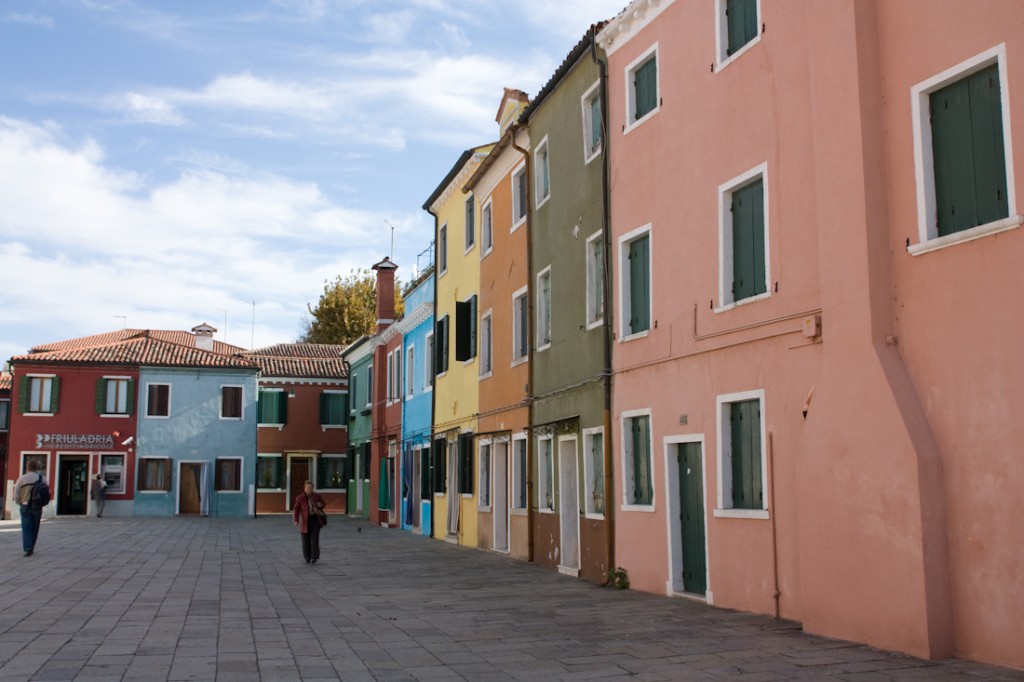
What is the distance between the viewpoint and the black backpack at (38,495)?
18703 mm

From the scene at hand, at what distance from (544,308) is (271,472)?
28.6m

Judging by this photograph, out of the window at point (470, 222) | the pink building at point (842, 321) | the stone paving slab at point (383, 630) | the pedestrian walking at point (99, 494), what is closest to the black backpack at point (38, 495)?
the stone paving slab at point (383, 630)

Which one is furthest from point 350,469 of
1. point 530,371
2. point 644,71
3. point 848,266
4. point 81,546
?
point 848,266

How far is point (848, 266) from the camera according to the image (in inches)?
377

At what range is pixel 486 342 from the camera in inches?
914

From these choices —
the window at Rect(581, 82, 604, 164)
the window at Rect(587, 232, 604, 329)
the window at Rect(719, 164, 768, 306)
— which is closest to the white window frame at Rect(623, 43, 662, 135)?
the window at Rect(581, 82, 604, 164)

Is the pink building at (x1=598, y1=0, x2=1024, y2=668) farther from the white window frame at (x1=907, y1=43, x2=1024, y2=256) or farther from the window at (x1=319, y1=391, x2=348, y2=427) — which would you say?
the window at (x1=319, y1=391, x2=348, y2=427)

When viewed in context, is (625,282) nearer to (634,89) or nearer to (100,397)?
(634,89)

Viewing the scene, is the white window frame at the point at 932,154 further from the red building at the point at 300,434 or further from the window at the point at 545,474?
the red building at the point at 300,434

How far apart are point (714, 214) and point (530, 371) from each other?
300 inches

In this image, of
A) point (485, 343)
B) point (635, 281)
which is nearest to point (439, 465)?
point (485, 343)

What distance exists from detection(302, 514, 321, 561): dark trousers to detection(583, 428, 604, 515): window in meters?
5.39

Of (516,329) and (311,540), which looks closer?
(311,540)

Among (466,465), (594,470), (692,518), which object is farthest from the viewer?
(466,465)
